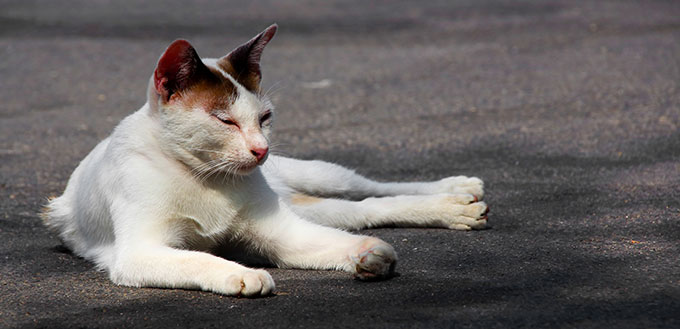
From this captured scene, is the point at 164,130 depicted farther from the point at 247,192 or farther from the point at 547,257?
the point at 547,257

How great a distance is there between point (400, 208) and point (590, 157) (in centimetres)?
219

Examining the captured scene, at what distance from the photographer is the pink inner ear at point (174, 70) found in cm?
375

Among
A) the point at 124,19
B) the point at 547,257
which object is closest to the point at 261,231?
the point at 547,257

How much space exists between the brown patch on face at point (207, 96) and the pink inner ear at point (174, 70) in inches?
1.6

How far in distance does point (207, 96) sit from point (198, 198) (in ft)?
1.69

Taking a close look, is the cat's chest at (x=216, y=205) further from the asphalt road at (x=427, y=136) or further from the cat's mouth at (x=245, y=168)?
the asphalt road at (x=427, y=136)

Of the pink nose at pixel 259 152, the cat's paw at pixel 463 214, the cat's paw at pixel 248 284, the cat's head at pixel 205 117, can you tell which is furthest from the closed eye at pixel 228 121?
the cat's paw at pixel 463 214

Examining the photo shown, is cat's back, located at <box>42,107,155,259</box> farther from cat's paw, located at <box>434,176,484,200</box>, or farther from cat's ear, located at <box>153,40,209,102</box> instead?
cat's paw, located at <box>434,176,484,200</box>

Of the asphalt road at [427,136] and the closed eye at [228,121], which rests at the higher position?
the closed eye at [228,121]

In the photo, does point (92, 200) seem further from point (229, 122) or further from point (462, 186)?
point (462, 186)

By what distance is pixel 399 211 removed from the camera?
16.1ft

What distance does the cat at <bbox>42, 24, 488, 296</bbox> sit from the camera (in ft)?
12.3

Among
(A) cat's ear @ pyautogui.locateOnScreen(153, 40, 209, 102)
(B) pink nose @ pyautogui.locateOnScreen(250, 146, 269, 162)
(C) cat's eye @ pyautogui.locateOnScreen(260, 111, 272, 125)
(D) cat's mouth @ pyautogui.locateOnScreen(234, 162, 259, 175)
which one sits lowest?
(D) cat's mouth @ pyautogui.locateOnScreen(234, 162, 259, 175)

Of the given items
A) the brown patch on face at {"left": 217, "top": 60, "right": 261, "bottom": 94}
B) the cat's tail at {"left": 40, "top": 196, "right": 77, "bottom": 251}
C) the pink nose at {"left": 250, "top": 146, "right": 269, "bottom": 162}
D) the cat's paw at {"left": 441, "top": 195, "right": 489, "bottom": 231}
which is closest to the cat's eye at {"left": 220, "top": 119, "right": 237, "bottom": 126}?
the pink nose at {"left": 250, "top": 146, "right": 269, "bottom": 162}
